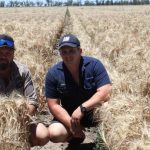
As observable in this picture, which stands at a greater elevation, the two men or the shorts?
the two men

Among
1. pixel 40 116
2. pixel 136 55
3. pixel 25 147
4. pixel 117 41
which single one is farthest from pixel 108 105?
pixel 117 41

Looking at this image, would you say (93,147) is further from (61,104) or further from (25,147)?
(25,147)

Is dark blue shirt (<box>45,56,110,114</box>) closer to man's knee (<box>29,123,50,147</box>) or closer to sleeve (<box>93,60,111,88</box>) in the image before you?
sleeve (<box>93,60,111,88</box>)

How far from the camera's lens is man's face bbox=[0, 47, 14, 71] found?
21.2 feet

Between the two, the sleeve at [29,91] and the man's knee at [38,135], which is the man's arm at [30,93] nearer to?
the sleeve at [29,91]

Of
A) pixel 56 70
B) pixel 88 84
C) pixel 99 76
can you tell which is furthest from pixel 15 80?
pixel 99 76

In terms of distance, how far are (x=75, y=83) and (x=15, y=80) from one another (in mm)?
947

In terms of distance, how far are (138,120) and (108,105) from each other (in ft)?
3.38

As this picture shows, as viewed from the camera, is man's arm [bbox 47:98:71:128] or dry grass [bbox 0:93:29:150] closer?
dry grass [bbox 0:93:29:150]

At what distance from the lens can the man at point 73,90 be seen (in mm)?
6836

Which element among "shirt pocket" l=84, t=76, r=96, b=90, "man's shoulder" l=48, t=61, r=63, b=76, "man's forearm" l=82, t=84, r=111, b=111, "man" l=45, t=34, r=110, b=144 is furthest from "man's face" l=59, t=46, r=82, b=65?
"man's forearm" l=82, t=84, r=111, b=111

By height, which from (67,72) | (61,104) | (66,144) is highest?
(67,72)

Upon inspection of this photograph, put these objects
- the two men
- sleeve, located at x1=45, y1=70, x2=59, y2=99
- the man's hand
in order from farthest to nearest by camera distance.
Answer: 1. sleeve, located at x1=45, y1=70, x2=59, y2=99
2. the man's hand
3. the two men

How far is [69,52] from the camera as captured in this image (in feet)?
22.5
